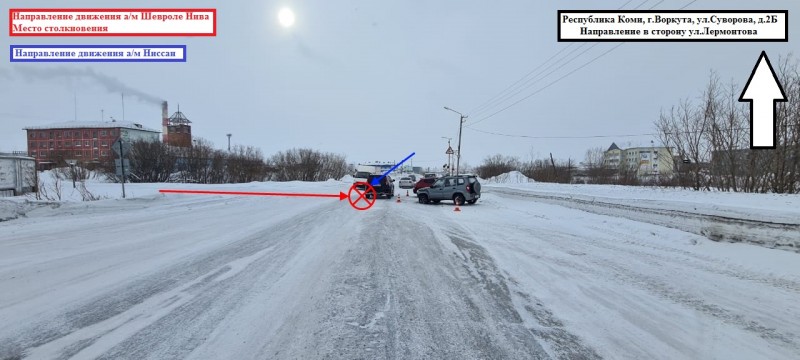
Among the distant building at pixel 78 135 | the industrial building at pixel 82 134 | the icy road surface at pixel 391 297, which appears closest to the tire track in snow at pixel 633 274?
the icy road surface at pixel 391 297

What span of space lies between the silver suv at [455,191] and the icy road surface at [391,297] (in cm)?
1058

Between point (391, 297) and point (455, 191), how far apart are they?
16.4 meters

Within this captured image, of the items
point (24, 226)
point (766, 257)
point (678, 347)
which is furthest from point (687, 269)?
point (24, 226)

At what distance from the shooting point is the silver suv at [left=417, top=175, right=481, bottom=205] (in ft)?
67.4

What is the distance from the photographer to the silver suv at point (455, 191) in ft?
67.4

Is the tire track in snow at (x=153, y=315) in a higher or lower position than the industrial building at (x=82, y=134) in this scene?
lower

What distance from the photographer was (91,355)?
3.37 meters

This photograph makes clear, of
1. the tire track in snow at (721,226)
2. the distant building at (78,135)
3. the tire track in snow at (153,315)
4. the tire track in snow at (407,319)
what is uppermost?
the distant building at (78,135)

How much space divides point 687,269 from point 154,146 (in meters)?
44.1

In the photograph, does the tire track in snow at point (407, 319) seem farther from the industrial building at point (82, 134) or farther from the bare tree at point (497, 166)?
the industrial building at point (82, 134)

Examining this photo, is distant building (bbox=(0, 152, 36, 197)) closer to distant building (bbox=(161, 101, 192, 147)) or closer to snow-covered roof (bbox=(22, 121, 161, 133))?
distant building (bbox=(161, 101, 192, 147))

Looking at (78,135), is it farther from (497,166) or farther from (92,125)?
(497,166)

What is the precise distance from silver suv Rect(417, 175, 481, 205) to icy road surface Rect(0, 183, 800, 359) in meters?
10.6

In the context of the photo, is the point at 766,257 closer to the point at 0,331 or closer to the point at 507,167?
the point at 0,331
